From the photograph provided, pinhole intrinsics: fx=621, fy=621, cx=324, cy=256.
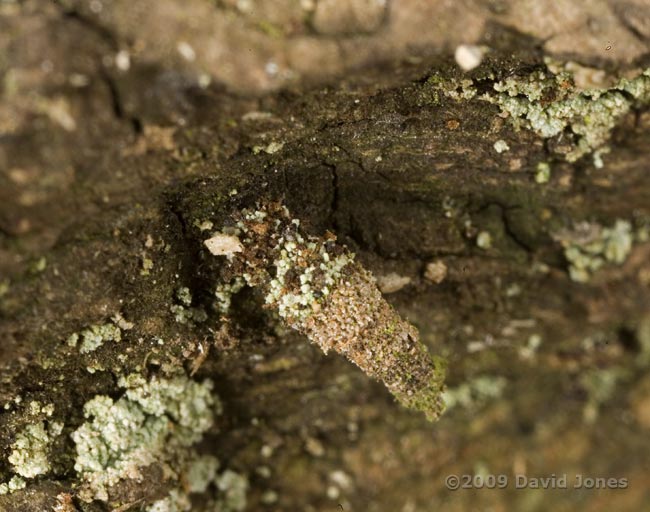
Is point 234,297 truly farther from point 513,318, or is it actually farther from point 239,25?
point 513,318

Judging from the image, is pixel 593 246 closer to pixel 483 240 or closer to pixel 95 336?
pixel 483 240

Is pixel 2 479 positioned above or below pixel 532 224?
below

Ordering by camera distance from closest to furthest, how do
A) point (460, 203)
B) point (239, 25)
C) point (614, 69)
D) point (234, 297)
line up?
point (239, 25)
point (614, 69)
point (234, 297)
point (460, 203)

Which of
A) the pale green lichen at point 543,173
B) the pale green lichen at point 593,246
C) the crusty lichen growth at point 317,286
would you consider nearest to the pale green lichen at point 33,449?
the crusty lichen growth at point 317,286

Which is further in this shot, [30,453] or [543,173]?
[543,173]

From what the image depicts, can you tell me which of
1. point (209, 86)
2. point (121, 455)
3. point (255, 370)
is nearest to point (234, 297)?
point (255, 370)

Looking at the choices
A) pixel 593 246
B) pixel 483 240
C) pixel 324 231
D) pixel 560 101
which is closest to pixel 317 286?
pixel 324 231

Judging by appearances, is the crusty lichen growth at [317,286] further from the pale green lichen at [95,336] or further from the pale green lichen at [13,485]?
the pale green lichen at [13,485]
